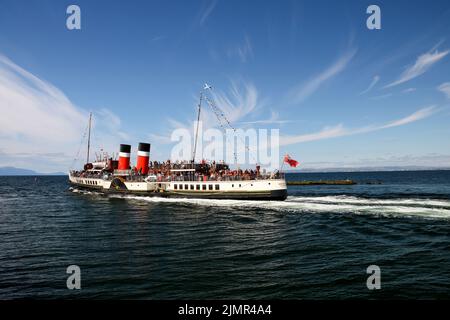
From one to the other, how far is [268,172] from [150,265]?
110 feet

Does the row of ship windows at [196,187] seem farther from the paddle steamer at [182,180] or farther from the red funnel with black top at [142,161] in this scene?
the red funnel with black top at [142,161]

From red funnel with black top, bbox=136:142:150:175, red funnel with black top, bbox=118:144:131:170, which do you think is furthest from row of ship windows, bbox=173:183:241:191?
red funnel with black top, bbox=118:144:131:170

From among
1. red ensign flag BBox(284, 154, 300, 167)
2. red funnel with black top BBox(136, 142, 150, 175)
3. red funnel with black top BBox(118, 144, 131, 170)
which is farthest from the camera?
red funnel with black top BBox(118, 144, 131, 170)

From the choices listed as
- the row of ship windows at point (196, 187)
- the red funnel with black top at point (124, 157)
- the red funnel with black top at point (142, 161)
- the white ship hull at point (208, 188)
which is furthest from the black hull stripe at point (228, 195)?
the red funnel with black top at point (124, 157)

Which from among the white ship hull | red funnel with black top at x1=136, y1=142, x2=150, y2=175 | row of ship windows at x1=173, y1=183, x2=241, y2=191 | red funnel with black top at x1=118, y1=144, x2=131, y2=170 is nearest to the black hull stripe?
the white ship hull

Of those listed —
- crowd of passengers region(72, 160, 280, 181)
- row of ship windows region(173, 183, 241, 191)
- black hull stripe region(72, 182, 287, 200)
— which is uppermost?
crowd of passengers region(72, 160, 280, 181)

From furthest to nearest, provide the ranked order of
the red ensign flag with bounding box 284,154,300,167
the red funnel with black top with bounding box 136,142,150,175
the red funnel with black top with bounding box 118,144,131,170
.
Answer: the red funnel with black top with bounding box 118,144,131,170
the red funnel with black top with bounding box 136,142,150,175
the red ensign flag with bounding box 284,154,300,167

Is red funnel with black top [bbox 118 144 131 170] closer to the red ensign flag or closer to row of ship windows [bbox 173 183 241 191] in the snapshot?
row of ship windows [bbox 173 183 241 191]

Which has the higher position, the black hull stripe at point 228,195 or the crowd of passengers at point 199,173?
the crowd of passengers at point 199,173

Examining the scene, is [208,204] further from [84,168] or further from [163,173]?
[84,168]

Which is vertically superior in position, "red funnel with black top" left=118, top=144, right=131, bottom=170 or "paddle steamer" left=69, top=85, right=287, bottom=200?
"red funnel with black top" left=118, top=144, right=131, bottom=170

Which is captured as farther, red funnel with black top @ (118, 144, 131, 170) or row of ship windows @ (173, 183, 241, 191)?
red funnel with black top @ (118, 144, 131, 170)
